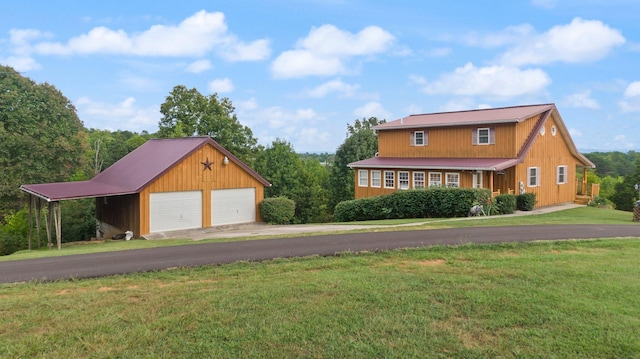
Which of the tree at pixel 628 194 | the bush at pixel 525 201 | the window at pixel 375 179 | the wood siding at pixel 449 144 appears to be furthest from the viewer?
the tree at pixel 628 194

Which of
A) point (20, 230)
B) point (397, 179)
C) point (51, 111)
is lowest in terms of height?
point (20, 230)

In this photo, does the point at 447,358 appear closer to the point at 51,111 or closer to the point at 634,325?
the point at 634,325

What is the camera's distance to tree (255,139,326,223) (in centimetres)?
4694

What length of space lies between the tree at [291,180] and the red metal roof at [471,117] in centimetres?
1590

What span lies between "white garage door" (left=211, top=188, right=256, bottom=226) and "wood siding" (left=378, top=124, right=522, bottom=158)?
1149 cm

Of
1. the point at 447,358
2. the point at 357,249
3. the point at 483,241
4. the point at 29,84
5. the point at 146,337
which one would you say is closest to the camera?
the point at 447,358

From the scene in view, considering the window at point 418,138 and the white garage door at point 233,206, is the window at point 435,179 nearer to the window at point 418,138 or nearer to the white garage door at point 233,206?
the window at point 418,138

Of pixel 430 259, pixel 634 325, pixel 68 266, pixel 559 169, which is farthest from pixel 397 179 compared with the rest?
pixel 634 325

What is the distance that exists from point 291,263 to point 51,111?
36678mm

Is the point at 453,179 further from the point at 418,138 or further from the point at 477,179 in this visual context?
the point at 418,138

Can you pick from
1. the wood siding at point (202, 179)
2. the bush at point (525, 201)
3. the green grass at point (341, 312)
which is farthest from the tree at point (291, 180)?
the green grass at point (341, 312)

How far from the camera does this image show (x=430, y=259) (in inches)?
388

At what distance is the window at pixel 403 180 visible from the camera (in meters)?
30.0

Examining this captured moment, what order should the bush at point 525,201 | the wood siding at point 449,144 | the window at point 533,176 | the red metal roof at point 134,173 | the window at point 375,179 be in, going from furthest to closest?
1. the window at point 375,179
2. the window at point 533,176
3. the wood siding at point 449,144
4. the bush at point 525,201
5. the red metal roof at point 134,173
